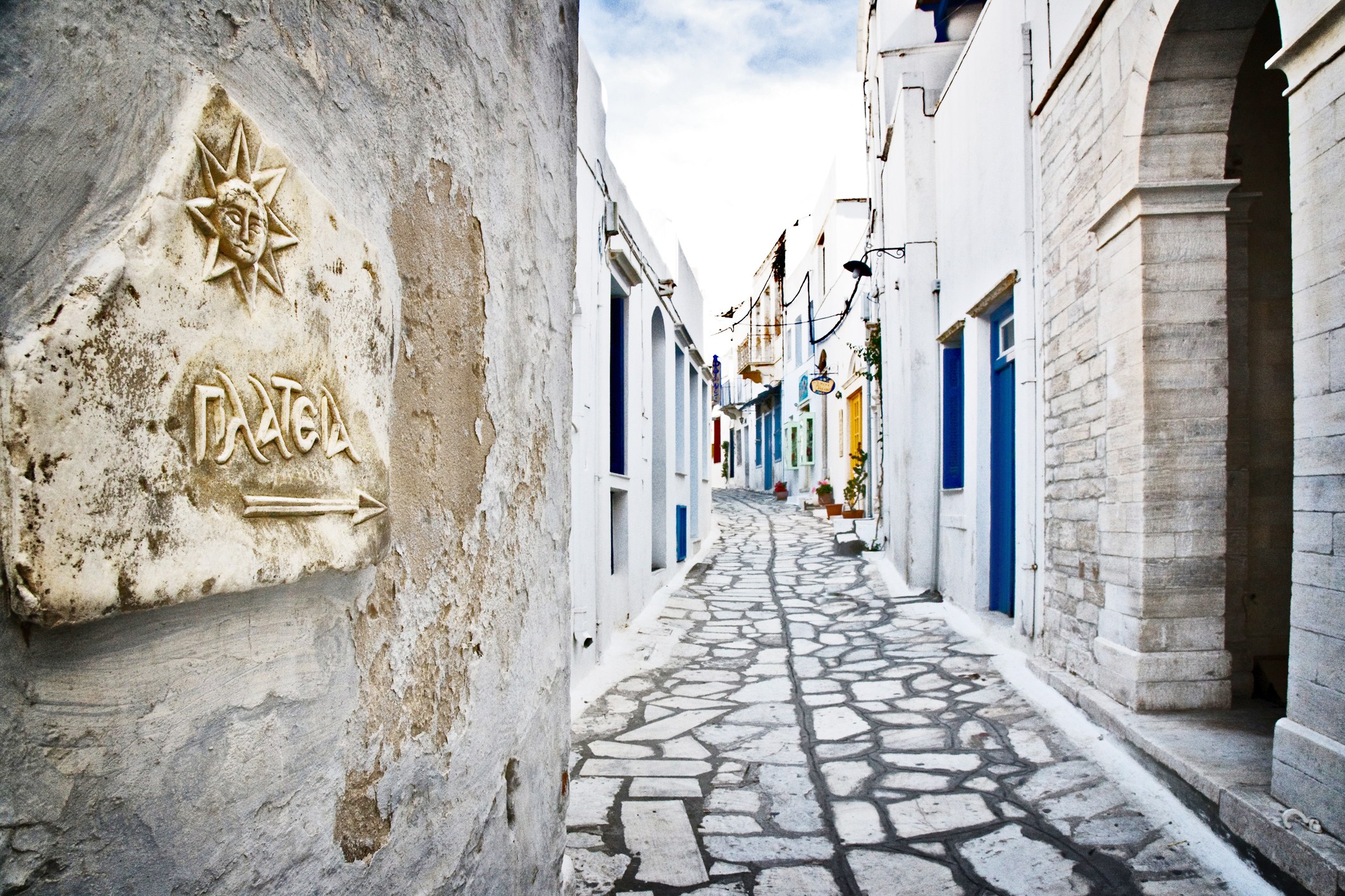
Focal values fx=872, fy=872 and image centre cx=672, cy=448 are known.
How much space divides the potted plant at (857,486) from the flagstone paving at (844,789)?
7415mm

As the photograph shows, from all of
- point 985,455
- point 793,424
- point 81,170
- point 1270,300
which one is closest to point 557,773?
point 81,170

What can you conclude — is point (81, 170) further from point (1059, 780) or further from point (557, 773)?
point (1059, 780)

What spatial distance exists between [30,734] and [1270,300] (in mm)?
5281

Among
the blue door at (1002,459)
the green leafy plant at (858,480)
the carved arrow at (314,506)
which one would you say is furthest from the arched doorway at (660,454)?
the carved arrow at (314,506)

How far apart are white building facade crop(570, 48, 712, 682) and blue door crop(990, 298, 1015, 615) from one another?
2998 mm

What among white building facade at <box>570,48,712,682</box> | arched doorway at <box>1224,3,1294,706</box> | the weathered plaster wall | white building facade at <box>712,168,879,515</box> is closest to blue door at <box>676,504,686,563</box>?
white building facade at <box>570,48,712,682</box>

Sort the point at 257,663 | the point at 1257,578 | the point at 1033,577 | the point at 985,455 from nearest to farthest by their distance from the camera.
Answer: the point at 257,663 → the point at 1257,578 → the point at 1033,577 → the point at 985,455

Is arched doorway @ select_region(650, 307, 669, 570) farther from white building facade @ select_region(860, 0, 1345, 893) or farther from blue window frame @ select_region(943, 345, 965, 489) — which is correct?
white building facade @ select_region(860, 0, 1345, 893)

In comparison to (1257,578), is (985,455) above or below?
above

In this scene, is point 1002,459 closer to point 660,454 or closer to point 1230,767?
point 660,454

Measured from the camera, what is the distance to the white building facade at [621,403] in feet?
18.2

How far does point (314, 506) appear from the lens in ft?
3.50

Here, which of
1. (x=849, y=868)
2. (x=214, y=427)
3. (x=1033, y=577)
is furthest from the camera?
(x=1033, y=577)

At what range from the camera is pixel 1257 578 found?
445cm
